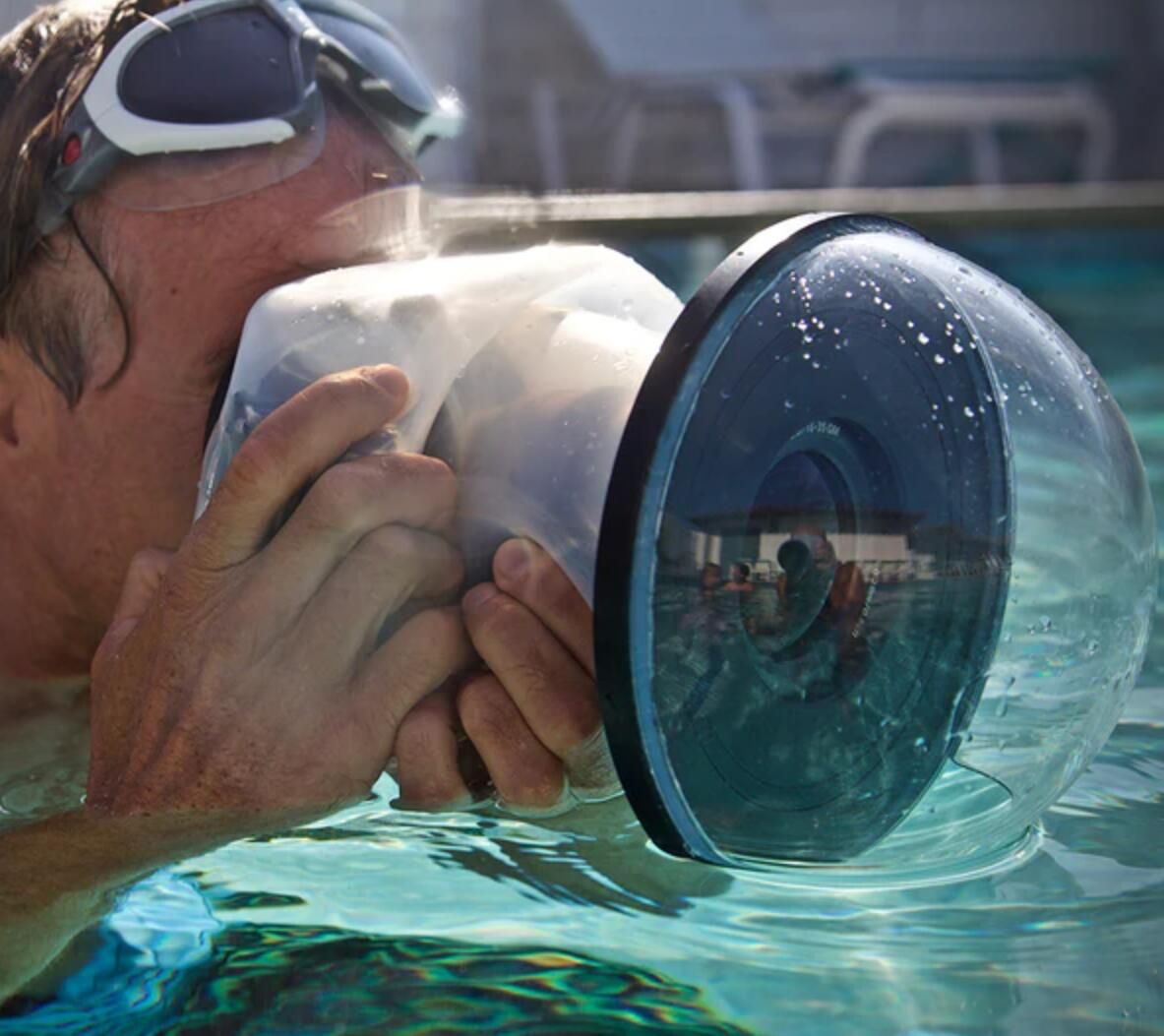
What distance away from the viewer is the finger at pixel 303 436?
3.50ft

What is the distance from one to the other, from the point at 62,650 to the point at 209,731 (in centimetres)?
73

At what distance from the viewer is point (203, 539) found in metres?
1.12

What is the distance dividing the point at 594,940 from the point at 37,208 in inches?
33.8

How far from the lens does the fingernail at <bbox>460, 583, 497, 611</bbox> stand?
1.07m

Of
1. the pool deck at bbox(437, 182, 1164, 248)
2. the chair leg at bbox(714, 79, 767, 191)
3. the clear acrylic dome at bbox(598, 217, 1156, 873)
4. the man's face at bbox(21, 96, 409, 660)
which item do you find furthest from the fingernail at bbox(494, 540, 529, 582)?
the chair leg at bbox(714, 79, 767, 191)

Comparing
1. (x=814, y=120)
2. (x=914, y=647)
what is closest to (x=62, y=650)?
(x=914, y=647)

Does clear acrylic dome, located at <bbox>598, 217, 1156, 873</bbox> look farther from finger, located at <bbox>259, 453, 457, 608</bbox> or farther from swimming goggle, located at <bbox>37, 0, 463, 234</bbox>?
swimming goggle, located at <bbox>37, 0, 463, 234</bbox>

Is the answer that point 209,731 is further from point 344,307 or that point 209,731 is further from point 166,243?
point 166,243

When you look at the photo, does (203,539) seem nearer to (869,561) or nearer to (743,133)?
(869,561)

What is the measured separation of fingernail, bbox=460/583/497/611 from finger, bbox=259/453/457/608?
53 millimetres

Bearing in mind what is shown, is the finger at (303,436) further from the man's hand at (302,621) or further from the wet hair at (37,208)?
the wet hair at (37,208)

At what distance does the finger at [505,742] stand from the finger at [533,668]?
20mm

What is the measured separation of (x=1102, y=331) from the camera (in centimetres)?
570

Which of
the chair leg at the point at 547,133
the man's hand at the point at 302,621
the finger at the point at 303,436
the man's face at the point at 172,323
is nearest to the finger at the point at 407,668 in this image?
the man's hand at the point at 302,621
